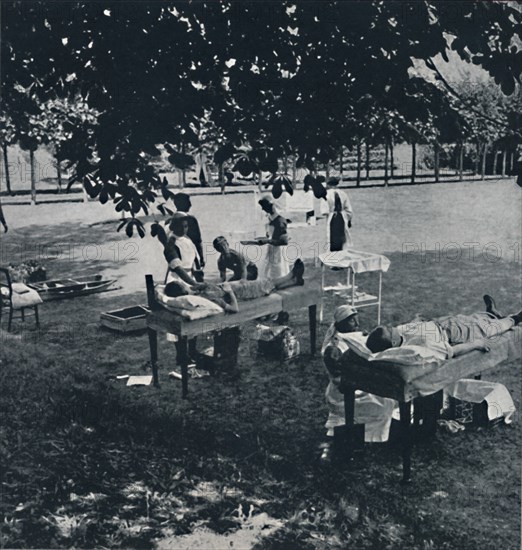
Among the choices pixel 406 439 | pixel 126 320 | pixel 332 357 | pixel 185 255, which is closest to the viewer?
pixel 406 439

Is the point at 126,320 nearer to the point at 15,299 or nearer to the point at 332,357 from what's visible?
the point at 15,299

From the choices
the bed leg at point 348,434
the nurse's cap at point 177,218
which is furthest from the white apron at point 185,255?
the bed leg at point 348,434

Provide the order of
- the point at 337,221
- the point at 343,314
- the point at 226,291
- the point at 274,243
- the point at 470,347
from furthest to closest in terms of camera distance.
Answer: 1. the point at 337,221
2. the point at 274,243
3. the point at 226,291
4. the point at 343,314
5. the point at 470,347

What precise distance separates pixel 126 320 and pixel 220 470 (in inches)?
148

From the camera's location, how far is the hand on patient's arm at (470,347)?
557cm

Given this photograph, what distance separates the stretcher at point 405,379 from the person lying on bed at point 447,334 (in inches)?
3.6

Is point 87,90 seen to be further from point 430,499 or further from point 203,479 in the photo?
point 430,499

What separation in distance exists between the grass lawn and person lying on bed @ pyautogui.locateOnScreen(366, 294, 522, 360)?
0.97 m

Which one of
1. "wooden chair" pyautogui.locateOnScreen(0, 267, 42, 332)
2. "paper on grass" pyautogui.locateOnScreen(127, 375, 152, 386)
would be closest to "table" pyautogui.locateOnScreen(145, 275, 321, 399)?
"paper on grass" pyautogui.locateOnScreen(127, 375, 152, 386)

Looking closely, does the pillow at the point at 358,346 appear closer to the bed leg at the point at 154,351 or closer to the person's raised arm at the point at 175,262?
the person's raised arm at the point at 175,262

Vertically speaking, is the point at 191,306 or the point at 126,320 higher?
the point at 191,306

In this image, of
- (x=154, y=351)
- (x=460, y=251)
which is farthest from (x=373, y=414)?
(x=460, y=251)

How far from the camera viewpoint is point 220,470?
575cm

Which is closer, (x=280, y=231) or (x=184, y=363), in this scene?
(x=184, y=363)
